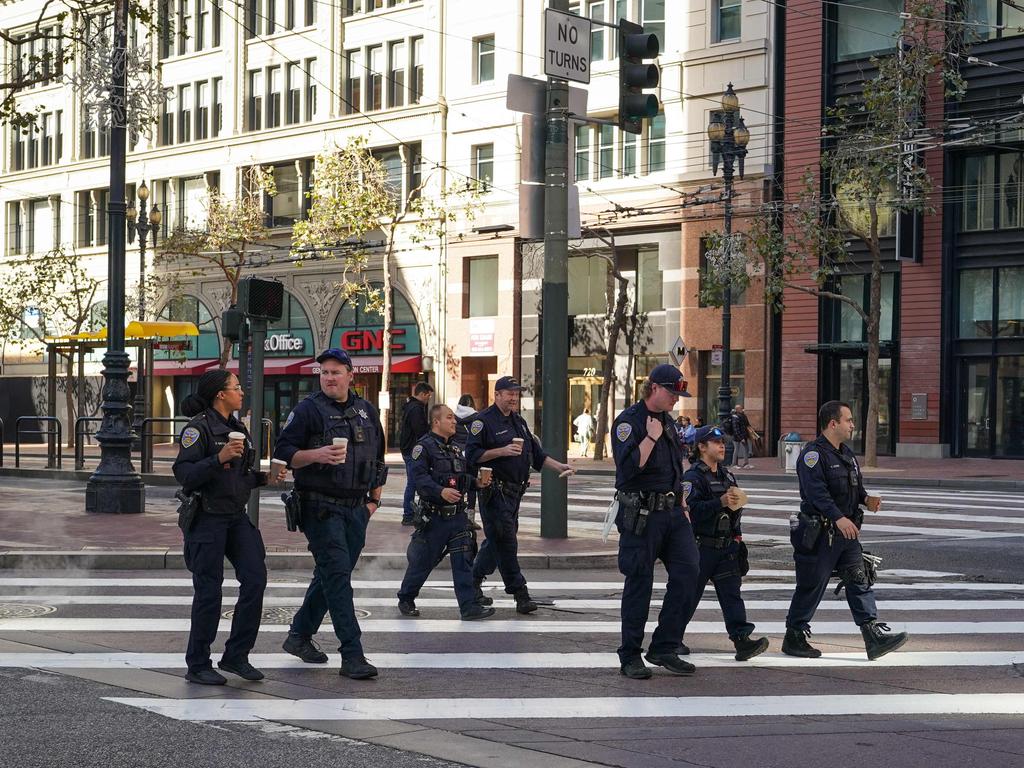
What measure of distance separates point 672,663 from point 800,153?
33004 millimetres

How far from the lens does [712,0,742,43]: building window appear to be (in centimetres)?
4141

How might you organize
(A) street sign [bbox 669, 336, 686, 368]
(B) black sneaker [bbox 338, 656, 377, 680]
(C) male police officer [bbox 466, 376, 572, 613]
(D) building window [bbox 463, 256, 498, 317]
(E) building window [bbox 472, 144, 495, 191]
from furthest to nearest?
(D) building window [bbox 463, 256, 498, 317] < (E) building window [bbox 472, 144, 495, 191] < (A) street sign [bbox 669, 336, 686, 368] < (C) male police officer [bbox 466, 376, 572, 613] < (B) black sneaker [bbox 338, 656, 377, 680]

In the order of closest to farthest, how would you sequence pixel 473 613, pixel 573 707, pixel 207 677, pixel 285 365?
pixel 573 707 < pixel 207 677 < pixel 473 613 < pixel 285 365

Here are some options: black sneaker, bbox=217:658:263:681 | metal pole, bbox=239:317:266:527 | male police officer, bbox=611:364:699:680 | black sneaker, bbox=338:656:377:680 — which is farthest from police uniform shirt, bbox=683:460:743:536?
metal pole, bbox=239:317:266:527

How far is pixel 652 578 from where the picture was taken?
8.41 metres

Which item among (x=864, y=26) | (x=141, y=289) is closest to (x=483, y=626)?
(x=141, y=289)

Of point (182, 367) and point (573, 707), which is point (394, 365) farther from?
point (573, 707)

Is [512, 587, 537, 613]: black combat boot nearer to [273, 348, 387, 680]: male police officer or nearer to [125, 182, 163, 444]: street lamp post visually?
[273, 348, 387, 680]: male police officer

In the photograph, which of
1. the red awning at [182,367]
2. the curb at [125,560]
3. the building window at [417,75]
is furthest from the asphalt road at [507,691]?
the red awning at [182,367]

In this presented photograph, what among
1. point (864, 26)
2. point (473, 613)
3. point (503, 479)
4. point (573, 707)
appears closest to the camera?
point (573, 707)

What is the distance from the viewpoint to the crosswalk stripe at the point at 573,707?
7.28 metres

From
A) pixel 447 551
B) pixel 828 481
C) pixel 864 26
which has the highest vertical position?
pixel 864 26

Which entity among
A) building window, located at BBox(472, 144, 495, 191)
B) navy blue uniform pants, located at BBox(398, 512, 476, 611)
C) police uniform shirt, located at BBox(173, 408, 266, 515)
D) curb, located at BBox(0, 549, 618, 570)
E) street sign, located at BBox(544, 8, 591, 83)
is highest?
building window, located at BBox(472, 144, 495, 191)

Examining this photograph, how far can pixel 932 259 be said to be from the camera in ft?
123
